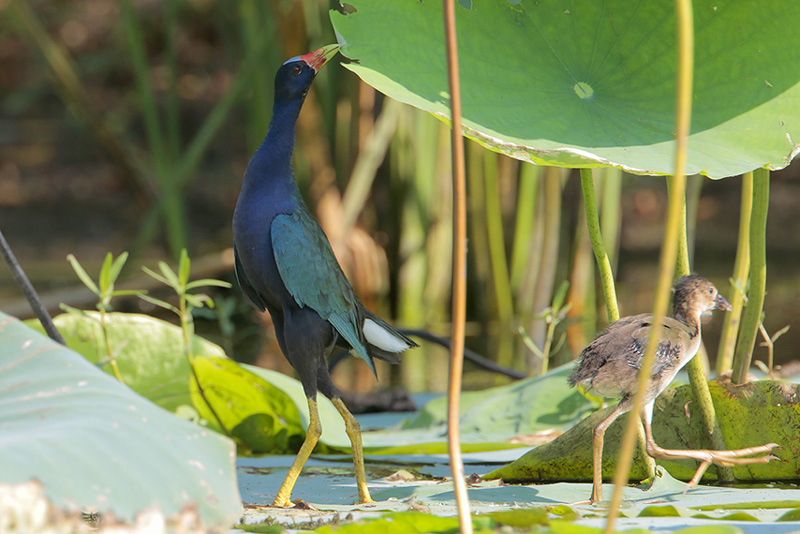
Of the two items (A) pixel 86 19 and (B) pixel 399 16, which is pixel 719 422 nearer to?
(B) pixel 399 16

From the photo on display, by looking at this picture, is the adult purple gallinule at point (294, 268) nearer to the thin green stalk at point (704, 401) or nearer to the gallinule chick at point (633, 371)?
the gallinule chick at point (633, 371)

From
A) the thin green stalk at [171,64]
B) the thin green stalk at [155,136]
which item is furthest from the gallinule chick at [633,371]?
the thin green stalk at [171,64]

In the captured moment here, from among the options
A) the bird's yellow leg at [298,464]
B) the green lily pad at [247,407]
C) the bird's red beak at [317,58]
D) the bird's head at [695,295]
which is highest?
the bird's red beak at [317,58]

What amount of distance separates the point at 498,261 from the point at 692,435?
336 centimetres

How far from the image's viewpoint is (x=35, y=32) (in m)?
5.17

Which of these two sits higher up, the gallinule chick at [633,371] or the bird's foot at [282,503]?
the gallinule chick at [633,371]

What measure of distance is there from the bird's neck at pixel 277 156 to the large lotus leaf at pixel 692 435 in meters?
0.82

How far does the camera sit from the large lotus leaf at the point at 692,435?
1.92 m

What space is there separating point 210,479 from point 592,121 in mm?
1161

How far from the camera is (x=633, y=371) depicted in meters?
1.71

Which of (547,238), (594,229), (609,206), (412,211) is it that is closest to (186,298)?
(594,229)

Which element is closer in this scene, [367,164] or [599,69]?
[599,69]

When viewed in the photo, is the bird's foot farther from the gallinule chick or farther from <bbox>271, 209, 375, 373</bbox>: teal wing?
the gallinule chick

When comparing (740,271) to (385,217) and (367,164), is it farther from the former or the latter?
(385,217)
